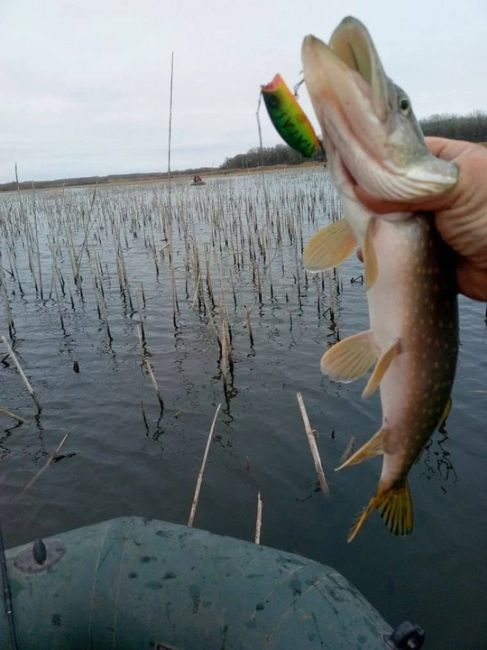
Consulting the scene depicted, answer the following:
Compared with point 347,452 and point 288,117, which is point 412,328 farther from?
point 347,452

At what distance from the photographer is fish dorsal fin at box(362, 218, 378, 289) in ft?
5.53

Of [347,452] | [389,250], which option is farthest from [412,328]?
[347,452]

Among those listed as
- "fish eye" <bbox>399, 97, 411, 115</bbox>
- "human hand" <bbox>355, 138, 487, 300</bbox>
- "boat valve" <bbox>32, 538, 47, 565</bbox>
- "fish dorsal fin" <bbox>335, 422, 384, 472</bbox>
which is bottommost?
"boat valve" <bbox>32, 538, 47, 565</bbox>

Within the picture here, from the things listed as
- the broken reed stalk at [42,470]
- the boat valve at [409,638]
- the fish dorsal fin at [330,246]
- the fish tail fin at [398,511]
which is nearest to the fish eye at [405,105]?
the fish dorsal fin at [330,246]

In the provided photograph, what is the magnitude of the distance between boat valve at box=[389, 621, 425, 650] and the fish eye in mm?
1816

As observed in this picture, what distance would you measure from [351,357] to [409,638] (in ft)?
3.54

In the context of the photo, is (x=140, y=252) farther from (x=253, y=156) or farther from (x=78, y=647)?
(x=253, y=156)

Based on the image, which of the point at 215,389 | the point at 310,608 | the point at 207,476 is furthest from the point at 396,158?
the point at 215,389

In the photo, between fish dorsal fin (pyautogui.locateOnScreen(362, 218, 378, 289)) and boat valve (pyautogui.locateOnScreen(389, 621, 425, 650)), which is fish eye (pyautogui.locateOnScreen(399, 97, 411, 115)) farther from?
boat valve (pyautogui.locateOnScreen(389, 621, 425, 650))

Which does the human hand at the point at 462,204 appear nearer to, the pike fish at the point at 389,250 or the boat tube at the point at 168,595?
the pike fish at the point at 389,250

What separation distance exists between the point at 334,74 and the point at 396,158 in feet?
0.97

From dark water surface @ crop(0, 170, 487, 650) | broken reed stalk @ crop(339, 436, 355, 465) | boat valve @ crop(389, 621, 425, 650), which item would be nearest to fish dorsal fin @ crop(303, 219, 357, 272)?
boat valve @ crop(389, 621, 425, 650)

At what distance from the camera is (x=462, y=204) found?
1733mm

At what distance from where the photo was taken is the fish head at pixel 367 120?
146 centimetres
